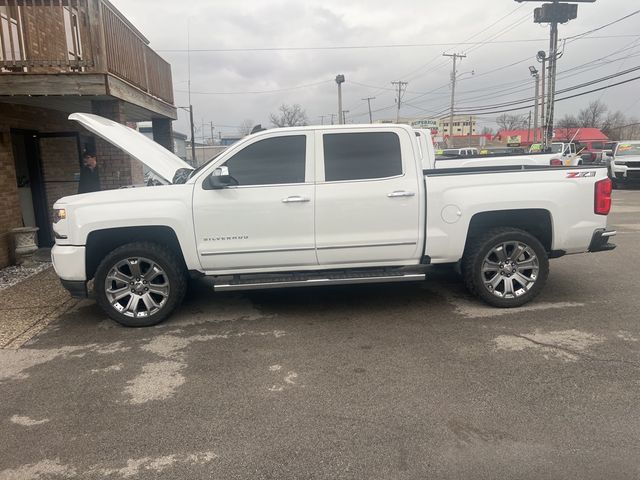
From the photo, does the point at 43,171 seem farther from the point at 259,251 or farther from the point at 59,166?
the point at 259,251

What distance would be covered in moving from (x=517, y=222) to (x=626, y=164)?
20081 mm

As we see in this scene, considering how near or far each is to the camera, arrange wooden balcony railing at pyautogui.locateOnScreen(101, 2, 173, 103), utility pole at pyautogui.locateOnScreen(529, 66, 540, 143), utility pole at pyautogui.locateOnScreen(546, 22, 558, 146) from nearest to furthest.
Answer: wooden balcony railing at pyautogui.locateOnScreen(101, 2, 173, 103)
utility pole at pyautogui.locateOnScreen(546, 22, 558, 146)
utility pole at pyautogui.locateOnScreen(529, 66, 540, 143)

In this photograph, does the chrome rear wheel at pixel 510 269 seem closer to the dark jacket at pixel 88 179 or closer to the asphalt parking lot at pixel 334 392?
the asphalt parking lot at pixel 334 392

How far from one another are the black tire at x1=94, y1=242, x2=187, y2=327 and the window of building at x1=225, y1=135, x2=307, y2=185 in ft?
3.60

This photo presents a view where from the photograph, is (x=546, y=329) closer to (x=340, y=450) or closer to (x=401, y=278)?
(x=401, y=278)

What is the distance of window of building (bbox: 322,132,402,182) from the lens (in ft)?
17.2

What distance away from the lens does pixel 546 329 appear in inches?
191

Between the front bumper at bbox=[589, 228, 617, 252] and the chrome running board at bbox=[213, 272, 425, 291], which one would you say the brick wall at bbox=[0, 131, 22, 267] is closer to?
the chrome running board at bbox=[213, 272, 425, 291]

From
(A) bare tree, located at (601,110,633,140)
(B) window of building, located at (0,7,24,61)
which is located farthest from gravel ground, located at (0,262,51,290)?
(A) bare tree, located at (601,110,633,140)

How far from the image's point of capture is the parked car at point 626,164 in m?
21.7

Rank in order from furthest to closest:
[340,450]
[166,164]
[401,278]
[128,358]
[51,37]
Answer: [51,37] → [166,164] → [401,278] → [128,358] → [340,450]

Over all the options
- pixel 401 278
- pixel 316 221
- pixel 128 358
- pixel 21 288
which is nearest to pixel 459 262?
pixel 401 278

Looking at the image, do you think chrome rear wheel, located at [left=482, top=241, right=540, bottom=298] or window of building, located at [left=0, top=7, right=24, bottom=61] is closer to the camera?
chrome rear wheel, located at [left=482, top=241, right=540, bottom=298]

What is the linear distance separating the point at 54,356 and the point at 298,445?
9.06 ft
